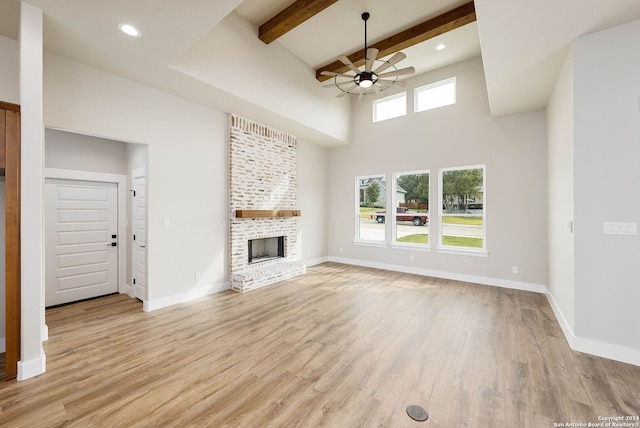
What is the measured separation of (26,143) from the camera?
2326 mm

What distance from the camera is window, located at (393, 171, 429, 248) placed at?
606cm

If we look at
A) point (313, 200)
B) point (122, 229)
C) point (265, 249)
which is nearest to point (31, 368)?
point (122, 229)

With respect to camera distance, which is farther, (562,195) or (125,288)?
(125,288)

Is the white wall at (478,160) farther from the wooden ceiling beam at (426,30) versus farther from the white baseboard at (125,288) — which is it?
the white baseboard at (125,288)

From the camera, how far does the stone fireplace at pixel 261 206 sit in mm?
5000

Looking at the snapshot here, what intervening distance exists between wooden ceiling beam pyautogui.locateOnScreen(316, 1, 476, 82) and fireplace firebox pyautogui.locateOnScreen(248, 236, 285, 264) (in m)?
4.14

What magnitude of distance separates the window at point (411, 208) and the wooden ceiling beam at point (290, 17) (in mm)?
3772

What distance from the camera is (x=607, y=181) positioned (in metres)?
2.62

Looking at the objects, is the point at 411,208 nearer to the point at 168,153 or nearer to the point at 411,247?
the point at 411,247

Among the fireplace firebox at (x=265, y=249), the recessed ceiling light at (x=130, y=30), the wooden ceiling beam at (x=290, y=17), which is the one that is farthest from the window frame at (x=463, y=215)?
the recessed ceiling light at (x=130, y=30)

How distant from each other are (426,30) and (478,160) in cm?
261

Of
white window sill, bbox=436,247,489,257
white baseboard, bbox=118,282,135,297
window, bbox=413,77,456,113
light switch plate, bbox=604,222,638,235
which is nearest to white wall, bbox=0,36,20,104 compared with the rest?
white baseboard, bbox=118,282,135,297

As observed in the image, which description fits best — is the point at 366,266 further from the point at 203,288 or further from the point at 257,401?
the point at 257,401

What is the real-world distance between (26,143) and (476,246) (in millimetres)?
6711
